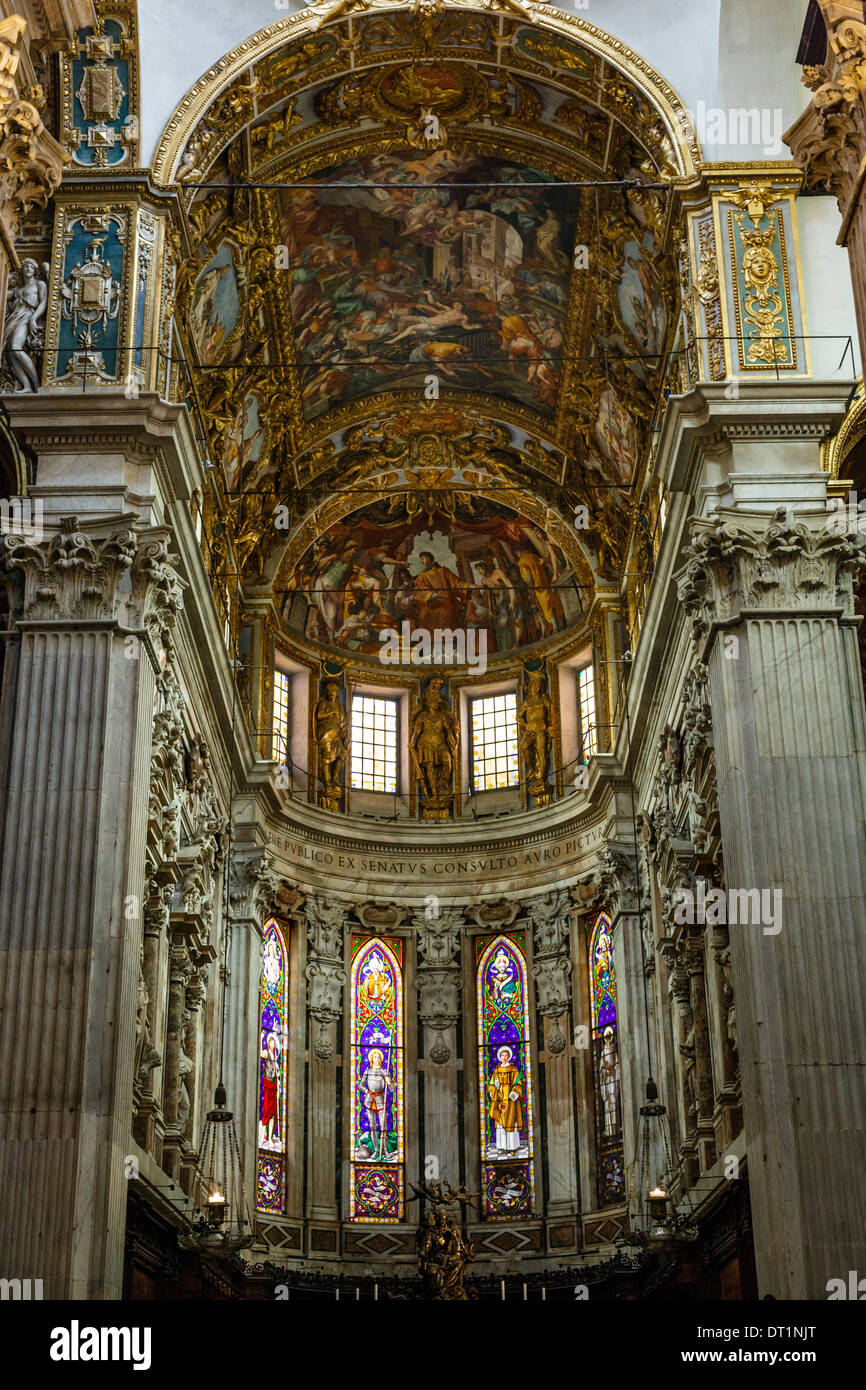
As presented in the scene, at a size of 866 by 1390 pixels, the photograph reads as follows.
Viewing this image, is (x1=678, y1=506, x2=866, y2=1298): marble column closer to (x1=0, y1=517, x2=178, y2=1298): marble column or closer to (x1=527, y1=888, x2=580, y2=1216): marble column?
(x1=0, y1=517, x2=178, y2=1298): marble column

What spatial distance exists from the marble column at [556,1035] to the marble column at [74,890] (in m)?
13.7

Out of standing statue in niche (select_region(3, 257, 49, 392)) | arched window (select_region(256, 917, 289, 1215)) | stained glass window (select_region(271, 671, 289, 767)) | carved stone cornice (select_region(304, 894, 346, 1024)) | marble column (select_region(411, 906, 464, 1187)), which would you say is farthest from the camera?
stained glass window (select_region(271, 671, 289, 767))

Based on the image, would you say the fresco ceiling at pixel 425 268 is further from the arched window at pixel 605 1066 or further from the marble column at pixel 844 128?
the marble column at pixel 844 128

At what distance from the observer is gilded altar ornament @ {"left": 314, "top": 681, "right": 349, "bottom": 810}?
33.4m

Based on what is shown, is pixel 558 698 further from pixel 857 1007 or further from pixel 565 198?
pixel 857 1007

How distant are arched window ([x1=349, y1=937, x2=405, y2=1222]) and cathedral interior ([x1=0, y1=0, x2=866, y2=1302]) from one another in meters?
0.08

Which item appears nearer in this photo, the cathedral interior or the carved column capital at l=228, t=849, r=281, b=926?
the cathedral interior

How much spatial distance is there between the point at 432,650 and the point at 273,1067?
9.15 meters

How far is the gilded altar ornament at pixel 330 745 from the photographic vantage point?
33.4 m

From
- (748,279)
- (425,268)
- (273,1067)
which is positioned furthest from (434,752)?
(748,279)

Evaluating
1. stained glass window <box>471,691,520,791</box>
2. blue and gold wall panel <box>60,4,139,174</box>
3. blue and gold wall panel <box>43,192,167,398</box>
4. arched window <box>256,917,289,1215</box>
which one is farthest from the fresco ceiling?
arched window <box>256,917,289,1215</box>

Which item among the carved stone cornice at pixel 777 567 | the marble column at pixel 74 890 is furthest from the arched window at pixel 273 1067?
the carved stone cornice at pixel 777 567

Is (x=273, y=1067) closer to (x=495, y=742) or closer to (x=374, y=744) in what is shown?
(x=374, y=744)

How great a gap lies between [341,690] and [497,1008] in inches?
274
